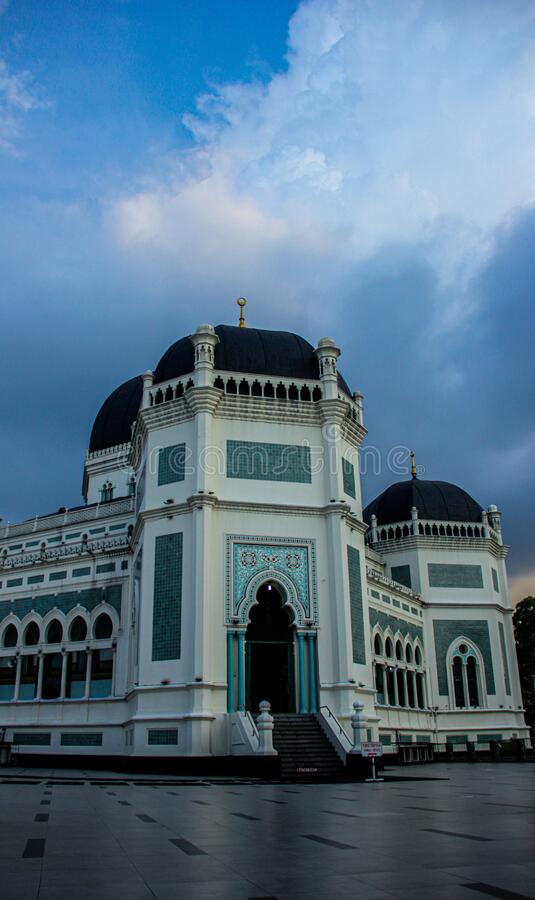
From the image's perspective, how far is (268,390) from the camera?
30000 millimetres

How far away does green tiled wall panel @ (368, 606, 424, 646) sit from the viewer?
36781mm

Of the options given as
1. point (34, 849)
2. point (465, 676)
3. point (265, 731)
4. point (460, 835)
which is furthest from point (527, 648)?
point (34, 849)

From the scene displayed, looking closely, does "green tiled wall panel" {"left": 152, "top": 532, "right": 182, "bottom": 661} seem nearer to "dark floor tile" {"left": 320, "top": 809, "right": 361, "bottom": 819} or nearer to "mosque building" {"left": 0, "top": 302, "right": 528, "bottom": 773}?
"mosque building" {"left": 0, "top": 302, "right": 528, "bottom": 773}

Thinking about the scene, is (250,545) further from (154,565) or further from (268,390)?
(268,390)

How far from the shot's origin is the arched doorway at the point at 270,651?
27.5 m

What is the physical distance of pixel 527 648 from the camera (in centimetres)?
5478

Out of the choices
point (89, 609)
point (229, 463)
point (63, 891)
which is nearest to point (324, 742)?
point (229, 463)

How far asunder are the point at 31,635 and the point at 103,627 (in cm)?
417

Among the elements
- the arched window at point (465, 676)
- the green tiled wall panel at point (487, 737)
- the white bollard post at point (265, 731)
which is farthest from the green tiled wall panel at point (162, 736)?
the green tiled wall panel at point (487, 737)

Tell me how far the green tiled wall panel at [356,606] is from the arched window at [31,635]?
1419 centimetres

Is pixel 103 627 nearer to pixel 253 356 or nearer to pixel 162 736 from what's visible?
pixel 162 736

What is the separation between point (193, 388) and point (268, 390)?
3186 mm

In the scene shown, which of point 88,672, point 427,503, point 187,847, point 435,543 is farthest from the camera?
point 427,503

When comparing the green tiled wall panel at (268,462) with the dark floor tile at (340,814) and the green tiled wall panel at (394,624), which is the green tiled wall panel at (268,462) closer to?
the green tiled wall panel at (394,624)
